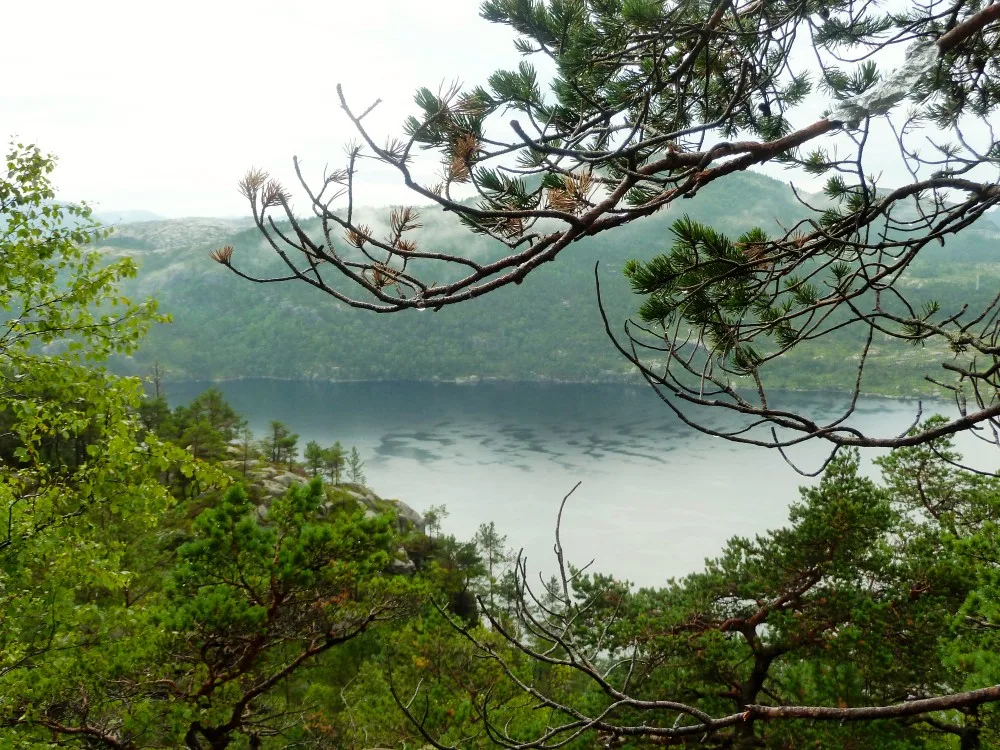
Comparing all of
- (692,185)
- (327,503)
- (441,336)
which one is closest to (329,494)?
(327,503)

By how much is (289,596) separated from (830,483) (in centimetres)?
709

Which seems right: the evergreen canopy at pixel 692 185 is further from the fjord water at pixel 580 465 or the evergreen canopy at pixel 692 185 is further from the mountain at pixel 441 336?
the mountain at pixel 441 336

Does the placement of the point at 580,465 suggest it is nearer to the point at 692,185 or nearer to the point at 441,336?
the point at 692,185

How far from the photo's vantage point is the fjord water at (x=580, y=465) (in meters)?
45.0

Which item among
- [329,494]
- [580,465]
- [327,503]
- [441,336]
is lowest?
[580,465]

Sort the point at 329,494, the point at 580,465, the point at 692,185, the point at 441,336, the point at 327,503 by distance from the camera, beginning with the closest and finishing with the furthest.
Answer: the point at 692,185 < the point at 327,503 < the point at 329,494 < the point at 580,465 < the point at 441,336

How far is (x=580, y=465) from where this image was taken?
60.9m

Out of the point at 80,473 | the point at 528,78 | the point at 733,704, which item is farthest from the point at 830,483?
the point at 80,473

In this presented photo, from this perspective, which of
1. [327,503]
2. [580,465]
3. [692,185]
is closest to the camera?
[692,185]

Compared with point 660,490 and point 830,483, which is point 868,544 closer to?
point 830,483

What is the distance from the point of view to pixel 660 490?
55344mm

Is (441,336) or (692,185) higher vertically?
(441,336)

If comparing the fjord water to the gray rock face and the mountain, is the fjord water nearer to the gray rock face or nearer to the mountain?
the gray rock face

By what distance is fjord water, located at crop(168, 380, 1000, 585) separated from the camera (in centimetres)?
4497
